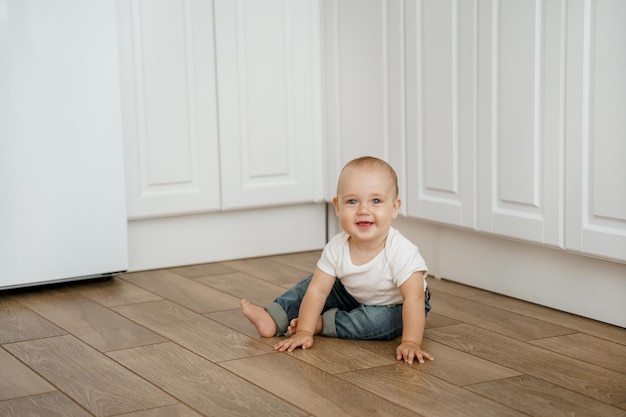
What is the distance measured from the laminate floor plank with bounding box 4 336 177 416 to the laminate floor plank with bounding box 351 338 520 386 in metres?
0.49

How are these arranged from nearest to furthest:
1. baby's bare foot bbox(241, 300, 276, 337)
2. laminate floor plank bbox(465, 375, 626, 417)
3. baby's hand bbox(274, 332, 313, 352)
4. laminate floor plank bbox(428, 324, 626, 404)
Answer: laminate floor plank bbox(465, 375, 626, 417), laminate floor plank bbox(428, 324, 626, 404), baby's hand bbox(274, 332, 313, 352), baby's bare foot bbox(241, 300, 276, 337)

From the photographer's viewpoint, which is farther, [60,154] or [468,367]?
[60,154]

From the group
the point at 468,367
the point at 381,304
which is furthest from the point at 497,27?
the point at 468,367

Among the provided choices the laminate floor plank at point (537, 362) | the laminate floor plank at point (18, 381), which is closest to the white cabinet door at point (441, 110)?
the laminate floor plank at point (537, 362)

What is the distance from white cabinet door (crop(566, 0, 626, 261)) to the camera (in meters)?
1.94

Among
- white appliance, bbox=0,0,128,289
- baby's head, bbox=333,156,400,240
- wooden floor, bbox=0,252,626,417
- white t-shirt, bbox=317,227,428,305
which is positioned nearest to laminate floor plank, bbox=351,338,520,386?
wooden floor, bbox=0,252,626,417

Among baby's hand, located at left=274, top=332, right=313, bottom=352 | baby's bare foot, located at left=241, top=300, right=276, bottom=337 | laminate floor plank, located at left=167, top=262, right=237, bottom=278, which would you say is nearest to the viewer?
baby's hand, located at left=274, top=332, right=313, bottom=352

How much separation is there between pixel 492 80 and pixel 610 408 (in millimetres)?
975

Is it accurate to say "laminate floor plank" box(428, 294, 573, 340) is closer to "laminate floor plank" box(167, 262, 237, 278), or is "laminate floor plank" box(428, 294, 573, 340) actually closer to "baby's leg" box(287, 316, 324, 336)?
"baby's leg" box(287, 316, 324, 336)

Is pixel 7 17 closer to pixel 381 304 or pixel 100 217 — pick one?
pixel 100 217

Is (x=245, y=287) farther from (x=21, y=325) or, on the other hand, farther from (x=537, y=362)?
(x=537, y=362)

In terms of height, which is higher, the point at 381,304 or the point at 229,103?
the point at 229,103

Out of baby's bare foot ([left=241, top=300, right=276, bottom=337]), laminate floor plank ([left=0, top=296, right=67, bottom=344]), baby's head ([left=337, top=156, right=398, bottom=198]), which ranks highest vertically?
baby's head ([left=337, top=156, right=398, bottom=198])

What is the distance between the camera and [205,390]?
1.68m
